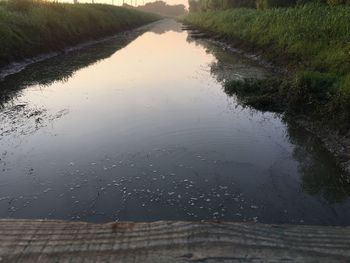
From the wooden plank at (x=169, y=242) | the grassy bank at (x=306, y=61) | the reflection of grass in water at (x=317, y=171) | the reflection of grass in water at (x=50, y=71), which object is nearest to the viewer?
the wooden plank at (x=169, y=242)

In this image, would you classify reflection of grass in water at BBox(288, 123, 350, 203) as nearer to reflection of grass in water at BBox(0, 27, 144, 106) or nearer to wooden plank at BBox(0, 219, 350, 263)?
wooden plank at BBox(0, 219, 350, 263)

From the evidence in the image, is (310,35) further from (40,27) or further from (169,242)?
(169,242)

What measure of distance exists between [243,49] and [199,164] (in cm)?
1644

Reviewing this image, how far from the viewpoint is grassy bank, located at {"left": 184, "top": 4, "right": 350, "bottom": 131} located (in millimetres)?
9281


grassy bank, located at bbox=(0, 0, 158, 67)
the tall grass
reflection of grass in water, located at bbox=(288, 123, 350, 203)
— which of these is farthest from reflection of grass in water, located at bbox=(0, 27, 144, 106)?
the tall grass

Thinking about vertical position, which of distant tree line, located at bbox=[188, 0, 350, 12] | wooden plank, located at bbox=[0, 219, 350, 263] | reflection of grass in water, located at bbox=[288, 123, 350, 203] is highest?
wooden plank, located at bbox=[0, 219, 350, 263]

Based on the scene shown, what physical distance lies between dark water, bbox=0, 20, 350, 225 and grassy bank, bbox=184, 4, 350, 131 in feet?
2.38

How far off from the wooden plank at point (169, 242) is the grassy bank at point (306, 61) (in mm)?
6728

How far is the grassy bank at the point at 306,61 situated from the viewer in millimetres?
9281

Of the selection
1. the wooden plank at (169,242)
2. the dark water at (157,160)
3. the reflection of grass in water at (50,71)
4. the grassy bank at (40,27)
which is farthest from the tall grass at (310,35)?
the grassy bank at (40,27)

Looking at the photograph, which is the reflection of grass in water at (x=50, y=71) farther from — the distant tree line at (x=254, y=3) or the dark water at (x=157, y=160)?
the distant tree line at (x=254, y=3)

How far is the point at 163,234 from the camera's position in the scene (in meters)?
2.16

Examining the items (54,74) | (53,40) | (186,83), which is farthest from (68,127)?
(53,40)

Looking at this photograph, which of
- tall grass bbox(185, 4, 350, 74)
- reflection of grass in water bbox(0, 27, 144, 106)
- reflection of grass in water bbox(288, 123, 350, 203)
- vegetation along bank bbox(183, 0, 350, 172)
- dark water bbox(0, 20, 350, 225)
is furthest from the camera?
reflection of grass in water bbox(0, 27, 144, 106)
